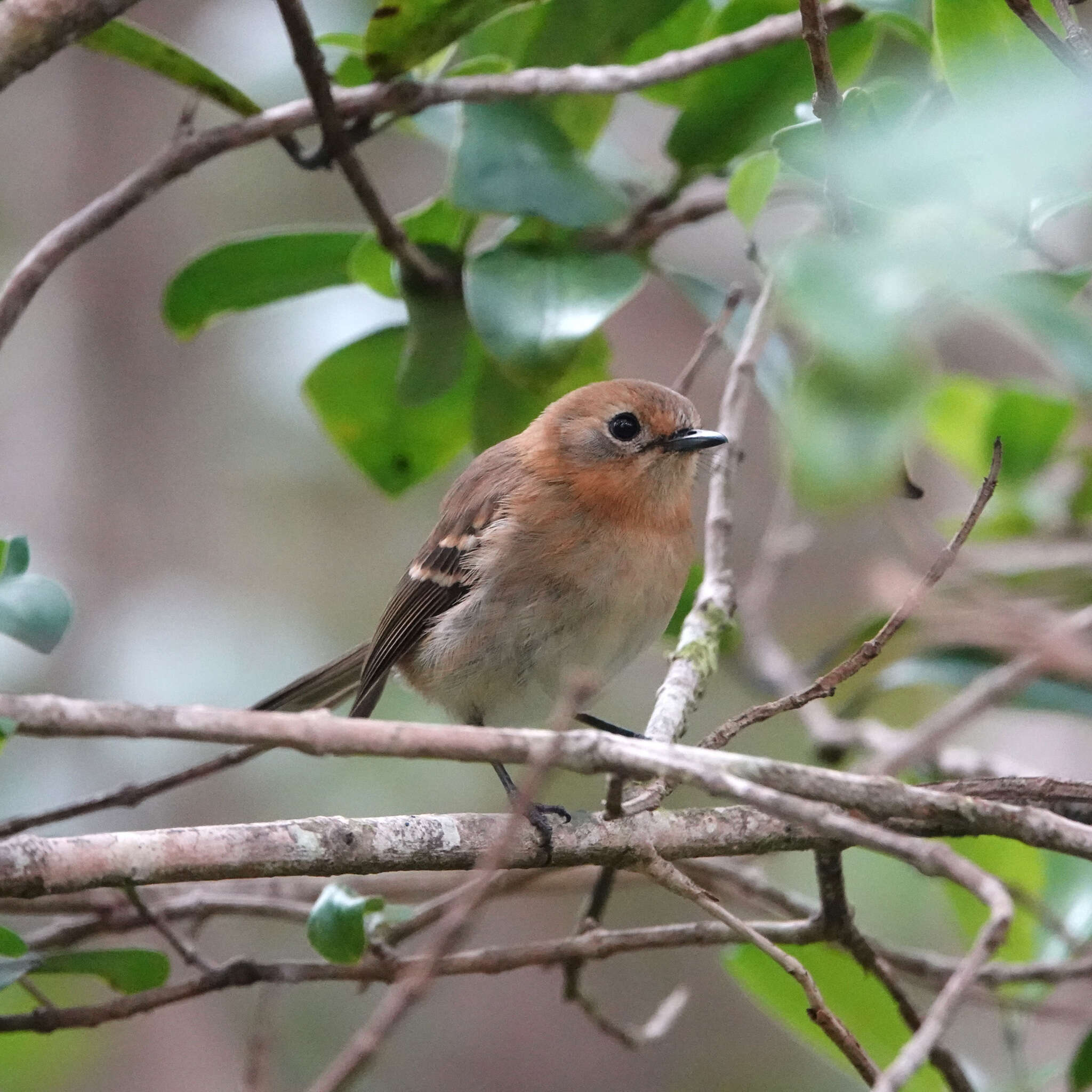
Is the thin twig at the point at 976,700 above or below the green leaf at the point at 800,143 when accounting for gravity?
below

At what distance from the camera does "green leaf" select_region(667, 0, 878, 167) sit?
8.64 ft

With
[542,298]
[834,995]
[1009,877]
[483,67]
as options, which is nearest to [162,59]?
[483,67]

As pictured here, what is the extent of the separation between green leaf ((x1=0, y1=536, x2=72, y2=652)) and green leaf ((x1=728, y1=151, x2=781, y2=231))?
51.0 inches

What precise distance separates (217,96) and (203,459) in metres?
3.59

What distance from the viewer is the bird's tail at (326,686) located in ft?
10.5

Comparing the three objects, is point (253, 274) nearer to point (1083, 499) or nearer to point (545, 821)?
point (545, 821)

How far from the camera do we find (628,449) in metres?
2.97

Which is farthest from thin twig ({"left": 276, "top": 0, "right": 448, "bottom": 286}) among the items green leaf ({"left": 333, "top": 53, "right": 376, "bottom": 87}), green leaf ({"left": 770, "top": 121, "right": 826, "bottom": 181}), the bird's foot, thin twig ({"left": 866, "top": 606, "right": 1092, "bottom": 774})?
thin twig ({"left": 866, "top": 606, "right": 1092, "bottom": 774})

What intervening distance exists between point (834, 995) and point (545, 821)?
32.0 inches

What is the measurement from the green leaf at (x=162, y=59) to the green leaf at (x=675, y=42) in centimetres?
89

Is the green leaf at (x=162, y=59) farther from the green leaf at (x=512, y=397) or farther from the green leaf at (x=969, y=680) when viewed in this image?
the green leaf at (x=969, y=680)

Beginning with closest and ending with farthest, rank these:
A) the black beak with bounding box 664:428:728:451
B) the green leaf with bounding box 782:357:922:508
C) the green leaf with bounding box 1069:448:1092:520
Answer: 1. the green leaf with bounding box 782:357:922:508
2. the black beak with bounding box 664:428:728:451
3. the green leaf with bounding box 1069:448:1092:520

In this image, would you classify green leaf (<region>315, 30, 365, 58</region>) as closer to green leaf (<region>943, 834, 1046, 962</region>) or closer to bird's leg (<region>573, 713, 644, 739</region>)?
bird's leg (<region>573, 713, 644, 739</region>)

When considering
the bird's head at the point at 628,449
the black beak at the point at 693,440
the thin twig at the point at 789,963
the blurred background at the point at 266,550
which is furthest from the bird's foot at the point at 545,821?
the blurred background at the point at 266,550
